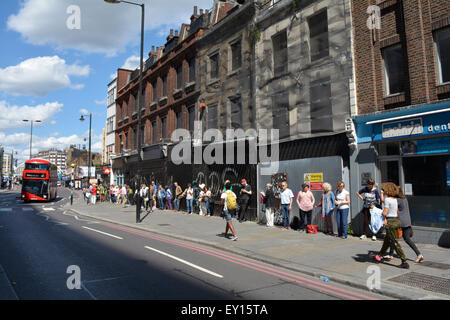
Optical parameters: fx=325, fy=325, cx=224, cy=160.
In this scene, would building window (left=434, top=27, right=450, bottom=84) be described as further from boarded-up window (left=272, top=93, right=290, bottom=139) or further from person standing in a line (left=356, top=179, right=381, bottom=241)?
boarded-up window (left=272, top=93, right=290, bottom=139)

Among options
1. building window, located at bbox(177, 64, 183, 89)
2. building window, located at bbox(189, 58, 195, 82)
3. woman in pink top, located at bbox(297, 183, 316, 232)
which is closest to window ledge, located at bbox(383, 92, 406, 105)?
woman in pink top, located at bbox(297, 183, 316, 232)

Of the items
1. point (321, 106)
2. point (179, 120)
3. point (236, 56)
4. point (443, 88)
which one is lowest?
point (443, 88)

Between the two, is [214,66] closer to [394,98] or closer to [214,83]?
[214,83]

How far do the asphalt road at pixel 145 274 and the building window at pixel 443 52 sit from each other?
7.31m

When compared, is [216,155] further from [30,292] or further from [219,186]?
[30,292]

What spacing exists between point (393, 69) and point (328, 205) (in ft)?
16.5

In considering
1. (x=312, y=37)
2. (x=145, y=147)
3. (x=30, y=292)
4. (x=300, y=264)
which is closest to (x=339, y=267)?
(x=300, y=264)

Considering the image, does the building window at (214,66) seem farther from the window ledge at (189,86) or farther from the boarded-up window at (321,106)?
the boarded-up window at (321,106)

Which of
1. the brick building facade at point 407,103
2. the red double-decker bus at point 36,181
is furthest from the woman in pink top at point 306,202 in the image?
the red double-decker bus at point 36,181

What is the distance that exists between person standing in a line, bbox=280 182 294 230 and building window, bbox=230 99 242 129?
5567 mm

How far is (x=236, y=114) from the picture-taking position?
699 inches

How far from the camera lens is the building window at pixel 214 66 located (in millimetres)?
19609

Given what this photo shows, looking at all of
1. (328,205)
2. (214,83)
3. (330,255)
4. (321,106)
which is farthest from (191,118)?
(330,255)
